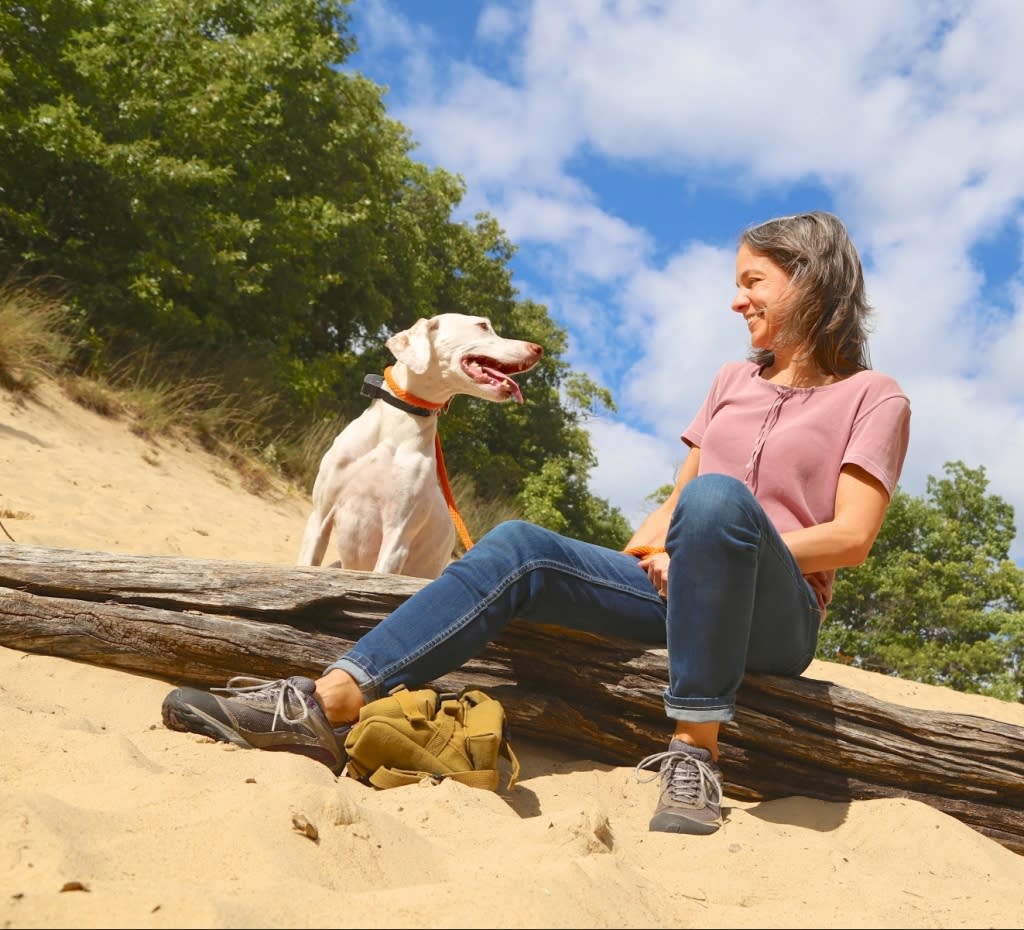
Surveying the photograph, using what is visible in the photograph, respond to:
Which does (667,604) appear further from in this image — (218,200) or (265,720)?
(218,200)

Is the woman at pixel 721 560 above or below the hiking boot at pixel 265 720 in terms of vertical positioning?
above

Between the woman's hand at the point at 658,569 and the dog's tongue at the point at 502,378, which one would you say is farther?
the dog's tongue at the point at 502,378

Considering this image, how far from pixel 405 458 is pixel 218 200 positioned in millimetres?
11368

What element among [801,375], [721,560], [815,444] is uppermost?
[801,375]

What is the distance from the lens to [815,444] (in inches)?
109

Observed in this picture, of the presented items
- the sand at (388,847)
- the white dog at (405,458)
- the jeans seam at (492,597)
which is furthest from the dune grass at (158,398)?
the jeans seam at (492,597)


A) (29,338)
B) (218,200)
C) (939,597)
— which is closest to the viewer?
(29,338)

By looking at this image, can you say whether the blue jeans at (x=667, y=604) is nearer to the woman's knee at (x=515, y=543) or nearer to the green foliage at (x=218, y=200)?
the woman's knee at (x=515, y=543)

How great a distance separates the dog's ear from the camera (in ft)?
13.6

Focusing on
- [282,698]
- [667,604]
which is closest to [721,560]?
[667,604]

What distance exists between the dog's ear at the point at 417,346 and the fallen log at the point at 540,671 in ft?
4.11

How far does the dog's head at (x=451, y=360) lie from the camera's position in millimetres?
4148

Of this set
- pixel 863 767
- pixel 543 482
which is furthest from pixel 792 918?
pixel 543 482

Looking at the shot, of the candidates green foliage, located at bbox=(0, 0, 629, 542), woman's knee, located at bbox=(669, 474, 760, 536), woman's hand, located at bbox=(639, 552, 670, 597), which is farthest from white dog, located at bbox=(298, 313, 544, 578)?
green foliage, located at bbox=(0, 0, 629, 542)
